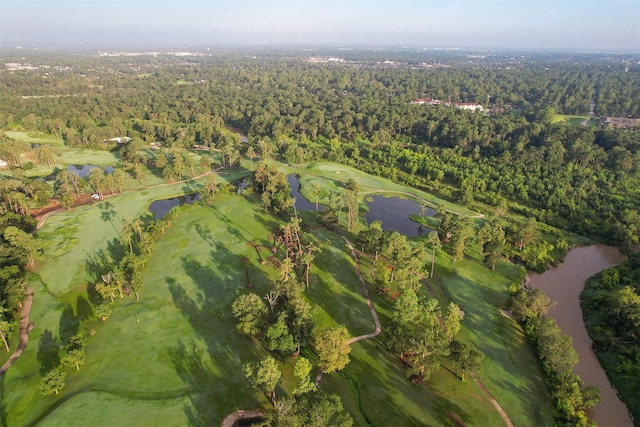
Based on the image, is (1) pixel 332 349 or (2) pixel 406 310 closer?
(1) pixel 332 349

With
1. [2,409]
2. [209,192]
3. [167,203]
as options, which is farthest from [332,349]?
[167,203]

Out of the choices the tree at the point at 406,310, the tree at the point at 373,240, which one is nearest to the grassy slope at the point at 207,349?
the tree at the point at 373,240

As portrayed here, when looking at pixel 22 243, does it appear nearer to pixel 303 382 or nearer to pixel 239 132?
pixel 303 382

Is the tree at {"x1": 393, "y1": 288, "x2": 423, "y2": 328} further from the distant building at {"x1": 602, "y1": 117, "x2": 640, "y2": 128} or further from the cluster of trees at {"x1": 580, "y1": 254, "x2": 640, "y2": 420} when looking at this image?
the distant building at {"x1": 602, "y1": 117, "x2": 640, "y2": 128}

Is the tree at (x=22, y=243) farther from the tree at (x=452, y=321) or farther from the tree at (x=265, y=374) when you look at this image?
the tree at (x=452, y=321)

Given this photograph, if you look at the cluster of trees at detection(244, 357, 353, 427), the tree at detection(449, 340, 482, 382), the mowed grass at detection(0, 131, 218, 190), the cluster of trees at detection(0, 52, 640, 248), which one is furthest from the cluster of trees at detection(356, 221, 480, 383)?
the mowed grass at detection(0, 131, 218, 190)

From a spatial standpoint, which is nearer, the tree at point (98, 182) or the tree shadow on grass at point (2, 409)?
the tree shadow on grass at point (2, 409)

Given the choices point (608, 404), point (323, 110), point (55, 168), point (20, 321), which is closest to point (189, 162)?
point (55, 168)
